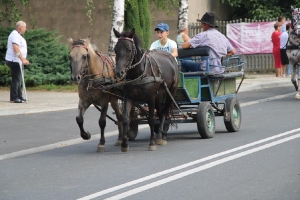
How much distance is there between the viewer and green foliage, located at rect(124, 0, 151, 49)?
2825cm

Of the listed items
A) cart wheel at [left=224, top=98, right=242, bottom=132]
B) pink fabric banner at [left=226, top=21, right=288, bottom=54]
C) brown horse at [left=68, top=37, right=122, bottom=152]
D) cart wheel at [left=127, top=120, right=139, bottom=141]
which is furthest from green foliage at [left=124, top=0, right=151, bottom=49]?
brown horse at [left=68, top=37, right=122, bottom=152]

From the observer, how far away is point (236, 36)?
31797 mm

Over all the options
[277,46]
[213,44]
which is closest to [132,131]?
[213,44]

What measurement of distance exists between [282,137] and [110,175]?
3.97m

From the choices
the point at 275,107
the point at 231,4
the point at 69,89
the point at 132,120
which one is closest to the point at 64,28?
the point at 231,4

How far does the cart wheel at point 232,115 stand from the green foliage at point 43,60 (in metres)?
11.4

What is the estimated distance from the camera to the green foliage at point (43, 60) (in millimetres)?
24703

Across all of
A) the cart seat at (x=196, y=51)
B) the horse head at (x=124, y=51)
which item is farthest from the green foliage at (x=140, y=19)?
the horse head at (x=124, y=51)

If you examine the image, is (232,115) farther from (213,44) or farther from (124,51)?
(124,51)

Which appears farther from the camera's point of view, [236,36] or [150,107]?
[236,36]

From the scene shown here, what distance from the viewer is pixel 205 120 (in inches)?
499

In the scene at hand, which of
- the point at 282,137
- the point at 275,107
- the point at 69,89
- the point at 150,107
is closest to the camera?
the point at 150,107

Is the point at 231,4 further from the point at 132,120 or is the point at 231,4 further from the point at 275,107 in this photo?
the point at 132,120

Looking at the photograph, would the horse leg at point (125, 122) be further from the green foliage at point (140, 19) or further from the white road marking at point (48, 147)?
the green foliage at point (140, 19)
